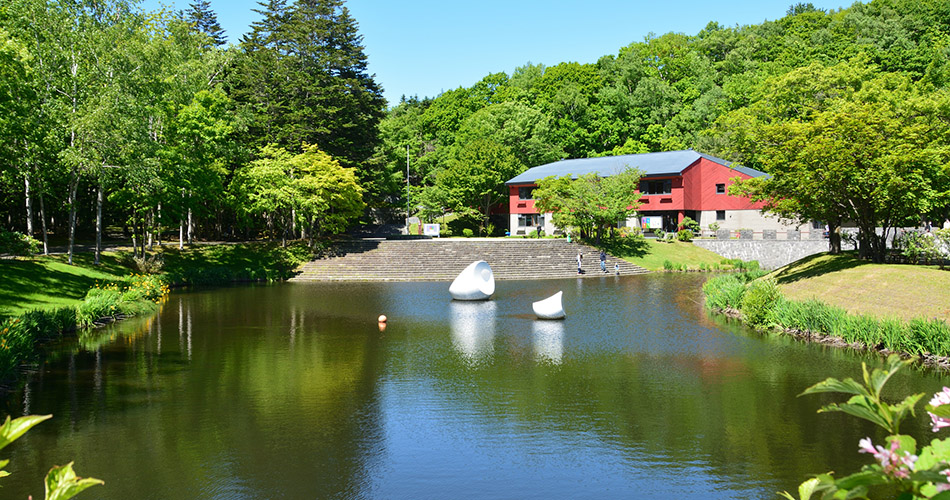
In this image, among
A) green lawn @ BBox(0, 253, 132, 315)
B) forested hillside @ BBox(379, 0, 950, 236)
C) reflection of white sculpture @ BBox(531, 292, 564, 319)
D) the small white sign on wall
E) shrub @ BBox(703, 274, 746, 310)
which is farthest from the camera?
forested hillside @ BBox(379, 0, 950, 236)

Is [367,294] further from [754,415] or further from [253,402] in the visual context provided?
[754,415]

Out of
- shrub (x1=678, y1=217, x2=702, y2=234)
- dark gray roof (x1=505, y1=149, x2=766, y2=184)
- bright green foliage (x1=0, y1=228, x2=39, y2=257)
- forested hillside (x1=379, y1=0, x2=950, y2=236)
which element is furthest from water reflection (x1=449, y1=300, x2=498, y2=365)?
shrub (x1=678, y1=217, x2=702, y2=234)

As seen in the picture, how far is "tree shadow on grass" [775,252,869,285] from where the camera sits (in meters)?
32.7

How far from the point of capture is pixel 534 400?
17.3 m

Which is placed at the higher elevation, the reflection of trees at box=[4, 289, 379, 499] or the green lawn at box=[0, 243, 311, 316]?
the green lawn at box=[0, 243, 311, 316]

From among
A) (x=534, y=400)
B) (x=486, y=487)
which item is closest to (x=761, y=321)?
(x=534, y=400)

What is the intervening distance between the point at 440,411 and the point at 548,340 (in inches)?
371

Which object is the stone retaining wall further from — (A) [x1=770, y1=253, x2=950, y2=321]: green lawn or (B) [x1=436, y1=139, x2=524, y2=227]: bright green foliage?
(B) [x1=436, y1=139, x2=524, y2=227]: bright green foliage

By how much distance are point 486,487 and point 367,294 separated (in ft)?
95.5

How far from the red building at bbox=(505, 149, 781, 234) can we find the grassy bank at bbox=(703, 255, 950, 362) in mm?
28020

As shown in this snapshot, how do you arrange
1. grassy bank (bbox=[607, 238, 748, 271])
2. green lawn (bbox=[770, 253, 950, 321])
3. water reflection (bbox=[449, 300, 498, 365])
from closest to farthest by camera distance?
water reflection (bbox=[449, 300, 498, 365]), green lawn (bbox=[770, 253, 950, 321]), grassy bank (bbox=[607, 238, 748, 271])

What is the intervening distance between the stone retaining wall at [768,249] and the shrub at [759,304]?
27.4 metres

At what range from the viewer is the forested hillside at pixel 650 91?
239 ft

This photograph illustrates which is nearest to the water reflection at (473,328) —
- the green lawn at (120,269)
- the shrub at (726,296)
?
the shrub at (726,296)
